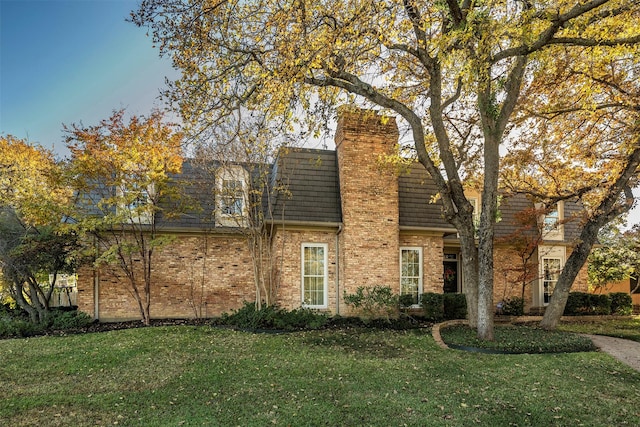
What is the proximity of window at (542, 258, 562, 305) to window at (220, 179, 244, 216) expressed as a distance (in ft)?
41.4

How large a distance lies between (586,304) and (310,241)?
439 inches

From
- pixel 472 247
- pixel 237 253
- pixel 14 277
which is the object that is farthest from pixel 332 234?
pixel 14 277

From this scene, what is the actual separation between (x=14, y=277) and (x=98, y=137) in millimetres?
4802

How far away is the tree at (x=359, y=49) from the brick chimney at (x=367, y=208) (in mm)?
2838

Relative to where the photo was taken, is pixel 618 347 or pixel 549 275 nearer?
pixel 618 347

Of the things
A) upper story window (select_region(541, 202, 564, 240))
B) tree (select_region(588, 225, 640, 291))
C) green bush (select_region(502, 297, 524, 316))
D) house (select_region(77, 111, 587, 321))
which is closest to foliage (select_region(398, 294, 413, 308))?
house (select_region(77, 111, 587, 321))

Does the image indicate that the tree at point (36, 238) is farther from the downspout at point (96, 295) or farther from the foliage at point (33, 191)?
A: the downspout at point (96, 295)

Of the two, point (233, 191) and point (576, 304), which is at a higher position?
point (233, 191)

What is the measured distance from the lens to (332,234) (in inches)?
520

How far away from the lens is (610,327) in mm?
12891

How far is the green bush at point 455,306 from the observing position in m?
Result: 13.7

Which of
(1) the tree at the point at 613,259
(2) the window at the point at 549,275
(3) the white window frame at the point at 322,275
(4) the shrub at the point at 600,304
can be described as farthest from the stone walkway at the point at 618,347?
(1) the tree at the point at 613,259

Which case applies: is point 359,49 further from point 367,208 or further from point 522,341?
point 522,341

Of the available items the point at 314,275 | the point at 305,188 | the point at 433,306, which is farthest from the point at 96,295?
the point at 433,306
